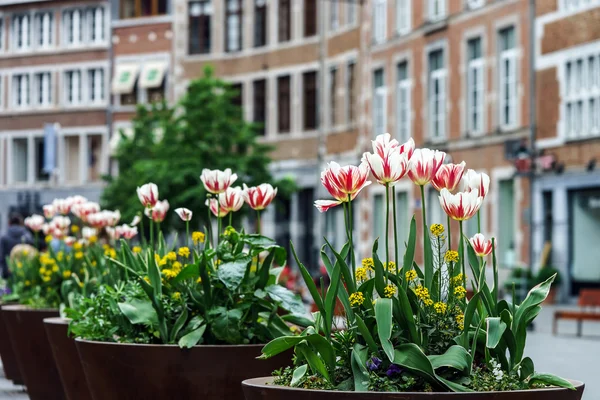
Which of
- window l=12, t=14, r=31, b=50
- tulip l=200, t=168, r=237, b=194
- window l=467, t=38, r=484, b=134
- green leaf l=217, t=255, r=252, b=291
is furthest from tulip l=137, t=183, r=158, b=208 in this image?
window l=12, t=14, r=31, b=50

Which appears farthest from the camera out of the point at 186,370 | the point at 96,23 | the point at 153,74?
the point at 96,23

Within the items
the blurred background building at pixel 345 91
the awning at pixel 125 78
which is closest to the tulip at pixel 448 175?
the blurred background building at pixel 345 91

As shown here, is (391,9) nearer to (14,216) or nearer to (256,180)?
(256,180)

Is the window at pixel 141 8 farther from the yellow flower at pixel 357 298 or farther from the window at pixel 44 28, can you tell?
the yellow flower at pixel 357 298

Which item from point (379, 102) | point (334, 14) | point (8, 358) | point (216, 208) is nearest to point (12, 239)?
point (8, 358)

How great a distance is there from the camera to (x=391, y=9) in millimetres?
44156

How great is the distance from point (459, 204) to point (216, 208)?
254 cm

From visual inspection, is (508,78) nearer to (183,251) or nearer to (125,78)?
(125,78)

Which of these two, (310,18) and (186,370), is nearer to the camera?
(186,370)

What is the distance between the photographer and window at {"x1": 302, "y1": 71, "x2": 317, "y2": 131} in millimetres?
49438

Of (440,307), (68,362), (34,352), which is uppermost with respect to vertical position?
(440,307)

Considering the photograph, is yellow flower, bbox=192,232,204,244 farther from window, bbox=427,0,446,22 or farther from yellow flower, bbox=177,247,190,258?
window, bbox=427,0,446,22

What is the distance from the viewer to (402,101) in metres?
43.9

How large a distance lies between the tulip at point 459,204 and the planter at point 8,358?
7.45 m
